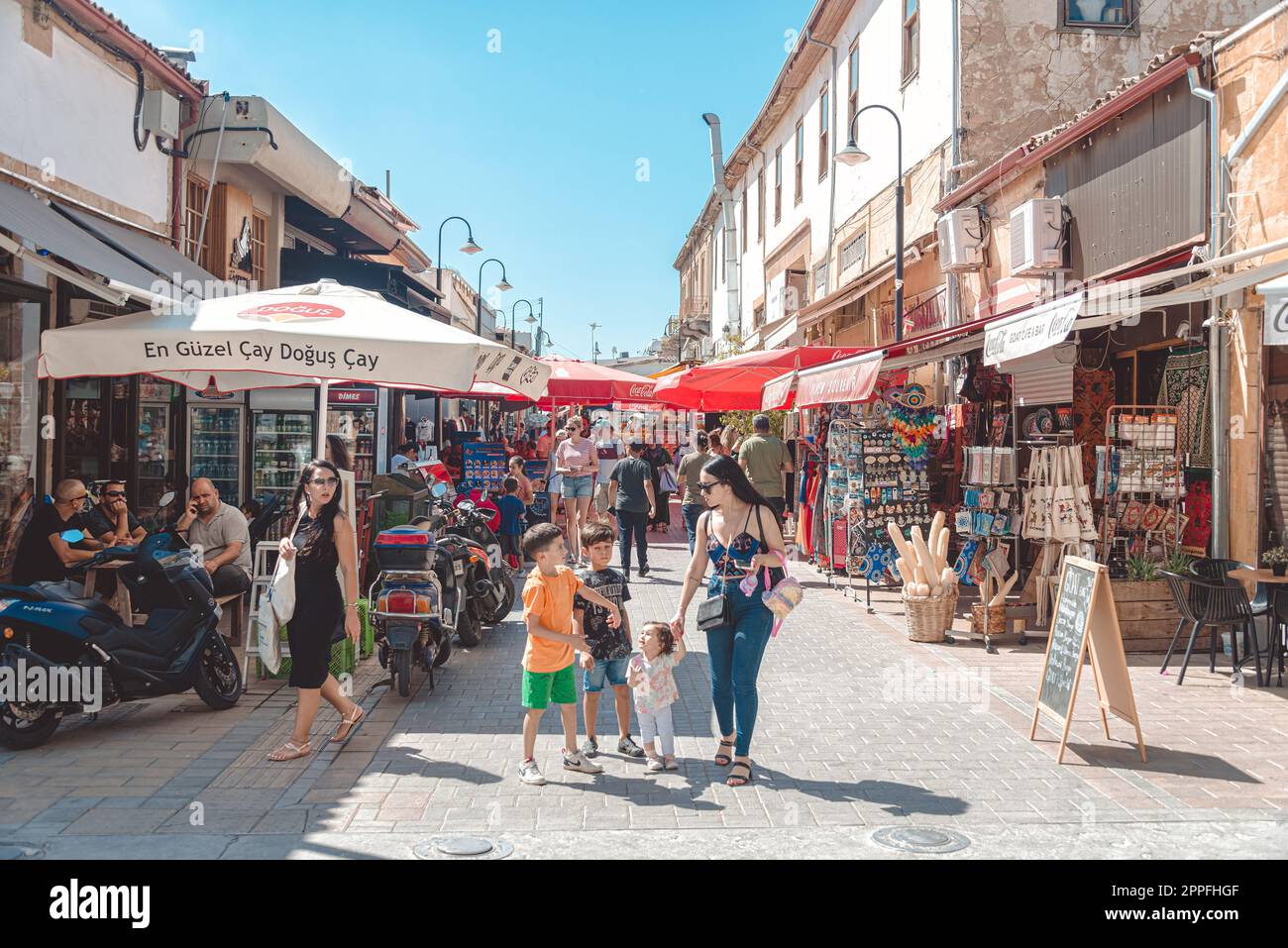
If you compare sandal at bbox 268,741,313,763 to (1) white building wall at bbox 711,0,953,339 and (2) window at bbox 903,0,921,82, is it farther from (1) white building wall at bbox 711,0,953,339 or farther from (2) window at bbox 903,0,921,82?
(2) window at bbox 903,0,921,82

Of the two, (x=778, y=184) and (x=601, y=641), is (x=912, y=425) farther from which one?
(x=778, y=184)

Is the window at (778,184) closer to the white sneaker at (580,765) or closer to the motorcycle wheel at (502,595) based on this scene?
the motorcycle wheel at (502,595)

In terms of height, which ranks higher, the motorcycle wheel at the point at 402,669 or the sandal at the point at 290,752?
the motorcycle wheel at the point at 402,669

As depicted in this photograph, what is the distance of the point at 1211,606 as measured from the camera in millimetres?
8125

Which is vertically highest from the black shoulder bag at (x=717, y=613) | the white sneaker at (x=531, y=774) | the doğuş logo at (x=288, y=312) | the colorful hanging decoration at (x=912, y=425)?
the doğuş logo at (x=288, y=312)

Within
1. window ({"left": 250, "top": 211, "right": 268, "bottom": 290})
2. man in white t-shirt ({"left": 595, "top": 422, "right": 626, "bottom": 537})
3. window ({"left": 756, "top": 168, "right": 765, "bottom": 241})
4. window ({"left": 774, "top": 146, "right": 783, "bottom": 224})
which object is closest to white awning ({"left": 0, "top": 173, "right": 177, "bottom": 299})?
window ({"left": 250, "top": 211, "right": 268, "bottom": 290})

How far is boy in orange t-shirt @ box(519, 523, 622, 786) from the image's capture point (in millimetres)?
5848

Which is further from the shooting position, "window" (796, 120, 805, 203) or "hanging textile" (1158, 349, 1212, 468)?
"window" (796, 120, 805, 203)

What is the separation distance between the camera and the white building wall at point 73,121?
9.01m

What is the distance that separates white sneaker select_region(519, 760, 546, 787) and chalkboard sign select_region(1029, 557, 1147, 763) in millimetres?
2930

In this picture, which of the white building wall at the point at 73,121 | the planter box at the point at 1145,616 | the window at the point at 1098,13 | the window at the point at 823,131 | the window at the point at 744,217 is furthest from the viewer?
the window at the point at 744,217

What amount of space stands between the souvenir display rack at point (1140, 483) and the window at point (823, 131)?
13.9m

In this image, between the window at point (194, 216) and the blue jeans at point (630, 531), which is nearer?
the window at point (194, 216)

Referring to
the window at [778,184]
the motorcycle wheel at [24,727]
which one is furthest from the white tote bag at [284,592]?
the window at [778,184]
